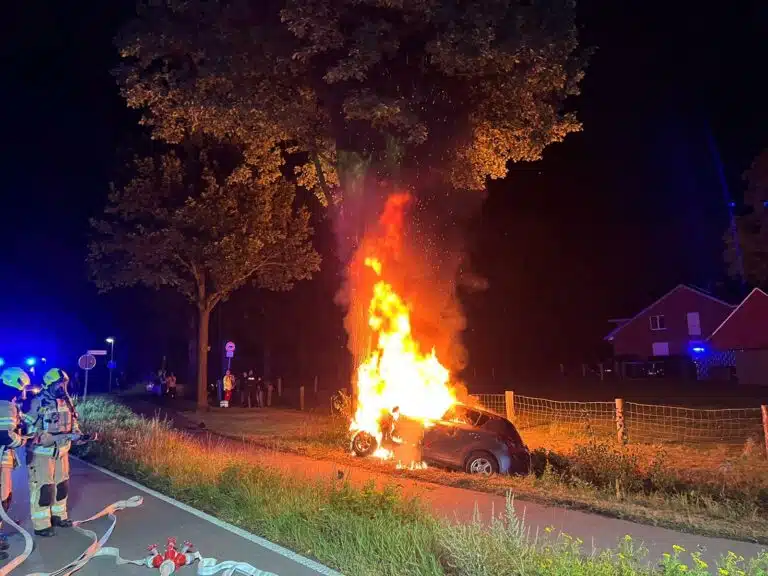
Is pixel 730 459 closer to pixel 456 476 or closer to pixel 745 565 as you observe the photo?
pixel 456 476

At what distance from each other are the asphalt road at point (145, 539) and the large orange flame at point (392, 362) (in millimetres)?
5988

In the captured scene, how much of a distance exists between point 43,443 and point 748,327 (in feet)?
121

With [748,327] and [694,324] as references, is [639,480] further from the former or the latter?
[694,324]

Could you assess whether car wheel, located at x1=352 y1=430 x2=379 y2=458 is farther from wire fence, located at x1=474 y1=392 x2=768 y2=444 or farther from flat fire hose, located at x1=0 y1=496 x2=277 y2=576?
flat fire hose, located at x1=0 y1=496 x2=277 y2=576

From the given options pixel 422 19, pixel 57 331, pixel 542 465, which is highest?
pixel 422 19

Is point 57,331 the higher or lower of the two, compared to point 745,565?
higher

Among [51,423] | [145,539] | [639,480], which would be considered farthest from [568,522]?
[51,423]

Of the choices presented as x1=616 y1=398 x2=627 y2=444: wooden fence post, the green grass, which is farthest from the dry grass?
the green grass

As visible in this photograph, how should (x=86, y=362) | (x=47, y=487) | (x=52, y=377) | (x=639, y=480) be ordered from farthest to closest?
(x=86, y=362), (x=639, y=480), (x=52, y=377), (x=47, y=487)

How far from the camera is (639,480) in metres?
9.73

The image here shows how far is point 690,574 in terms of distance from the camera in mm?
4352

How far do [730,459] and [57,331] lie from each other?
6079 centimetres

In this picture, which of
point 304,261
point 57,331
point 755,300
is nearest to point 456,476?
point 304,261

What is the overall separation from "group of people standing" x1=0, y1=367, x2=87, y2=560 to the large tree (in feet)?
55.5
